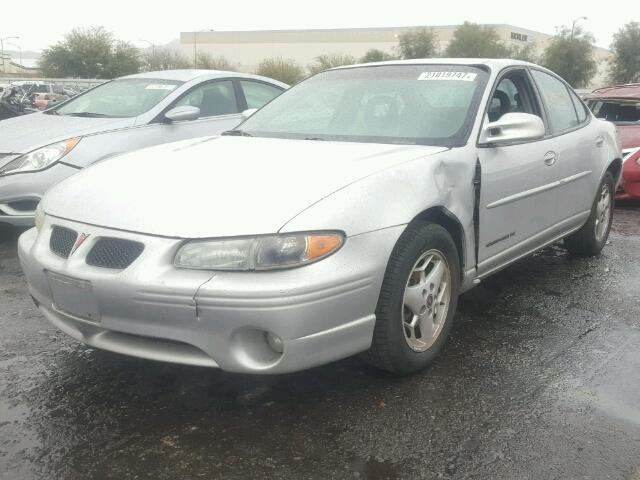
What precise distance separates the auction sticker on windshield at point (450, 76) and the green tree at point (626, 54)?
54.0 meters

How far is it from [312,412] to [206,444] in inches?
18.5

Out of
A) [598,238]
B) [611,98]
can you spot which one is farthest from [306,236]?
[611,98]

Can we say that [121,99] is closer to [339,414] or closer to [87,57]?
[339,414]

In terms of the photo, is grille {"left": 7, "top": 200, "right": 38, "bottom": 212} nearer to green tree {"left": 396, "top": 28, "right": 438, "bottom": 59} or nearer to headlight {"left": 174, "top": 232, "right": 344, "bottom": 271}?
headlight {"left": 174, "top": 232, "right": 344, "bottom": 271}

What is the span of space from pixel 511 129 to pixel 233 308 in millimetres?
1920

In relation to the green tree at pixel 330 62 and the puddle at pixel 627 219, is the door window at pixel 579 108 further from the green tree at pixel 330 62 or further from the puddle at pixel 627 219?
the green tree at pixel 330 62

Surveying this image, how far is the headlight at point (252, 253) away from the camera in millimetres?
2494

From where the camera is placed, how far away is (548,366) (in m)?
3.29

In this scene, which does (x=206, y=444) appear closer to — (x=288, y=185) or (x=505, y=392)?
(x=288, y=185)

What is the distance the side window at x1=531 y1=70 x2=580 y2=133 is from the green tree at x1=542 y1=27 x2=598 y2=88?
54284 mm

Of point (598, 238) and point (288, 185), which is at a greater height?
point (288, 185)

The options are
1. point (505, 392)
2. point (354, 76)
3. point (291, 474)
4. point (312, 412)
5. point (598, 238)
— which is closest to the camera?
point (291, 474)

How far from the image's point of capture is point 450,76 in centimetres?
391

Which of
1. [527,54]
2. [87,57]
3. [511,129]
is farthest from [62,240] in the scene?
[527,54]
